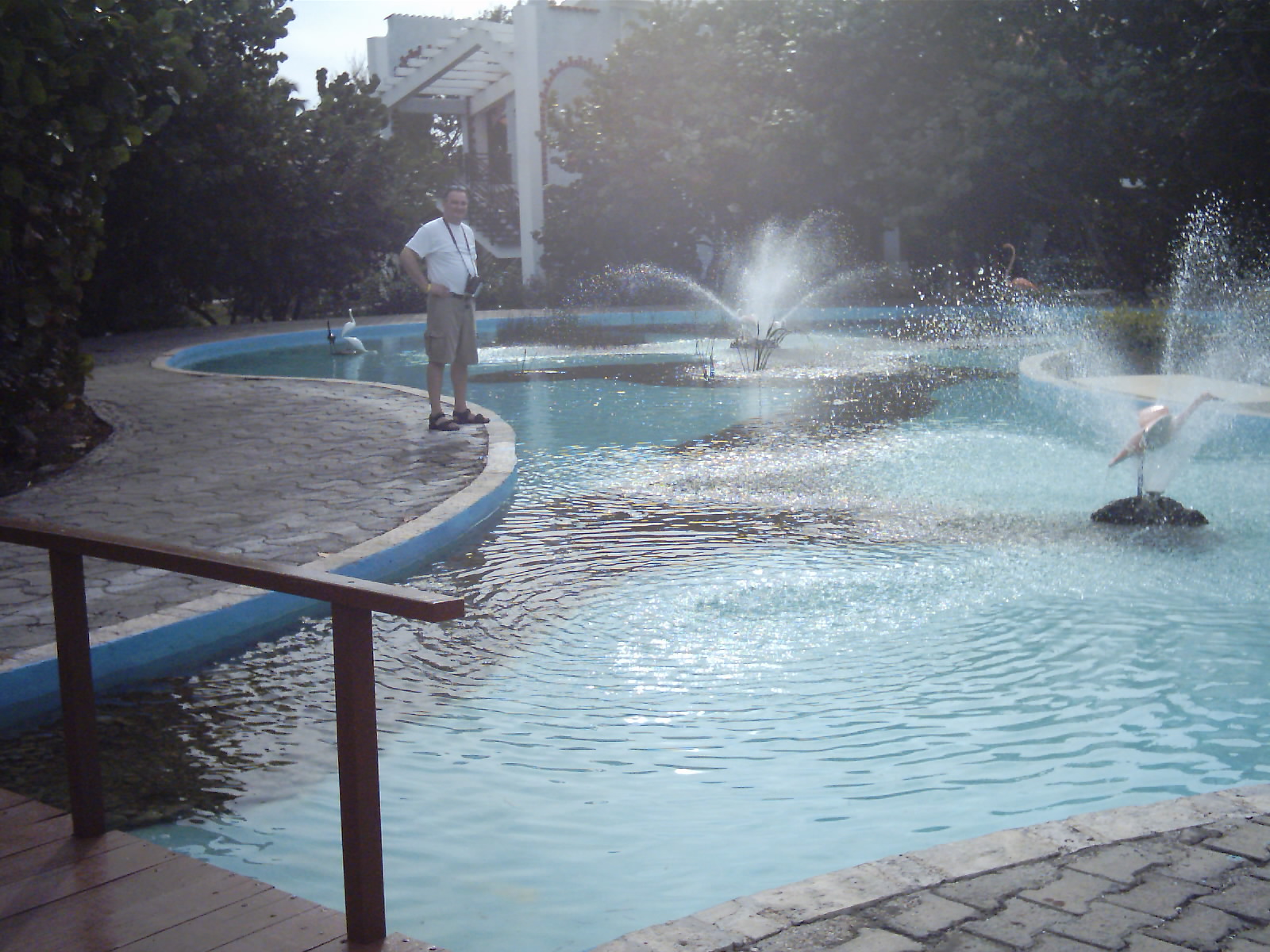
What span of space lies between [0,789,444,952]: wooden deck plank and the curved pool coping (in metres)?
1.45

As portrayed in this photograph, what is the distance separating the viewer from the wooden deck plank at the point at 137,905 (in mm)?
2611

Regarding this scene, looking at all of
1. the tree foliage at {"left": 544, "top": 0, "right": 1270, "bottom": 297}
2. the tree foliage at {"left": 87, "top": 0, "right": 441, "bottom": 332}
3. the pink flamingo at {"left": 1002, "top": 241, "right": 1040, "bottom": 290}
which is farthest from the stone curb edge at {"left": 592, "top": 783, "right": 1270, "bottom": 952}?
the tree foliage at {"left": 544, "top": 0, "right": 1270, "bottom": 297}

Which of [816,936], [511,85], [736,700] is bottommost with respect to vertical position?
[736,700]

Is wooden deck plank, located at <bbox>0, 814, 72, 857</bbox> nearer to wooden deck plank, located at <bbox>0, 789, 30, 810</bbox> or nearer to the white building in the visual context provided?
wooden deck plank, located at <bbox>0, 789, 30, 810</bbox>

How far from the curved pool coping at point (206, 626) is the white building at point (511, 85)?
2313 centimetres

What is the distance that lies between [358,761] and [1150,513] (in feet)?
19.2

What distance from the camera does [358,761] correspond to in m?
2.48

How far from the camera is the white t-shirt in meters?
9.49

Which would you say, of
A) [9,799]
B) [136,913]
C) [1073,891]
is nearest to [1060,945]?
[1073,891]

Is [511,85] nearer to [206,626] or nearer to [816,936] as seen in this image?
[206,626]

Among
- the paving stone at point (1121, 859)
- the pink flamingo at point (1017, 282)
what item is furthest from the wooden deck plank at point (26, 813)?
the pink flamingo at point (1017, 282)

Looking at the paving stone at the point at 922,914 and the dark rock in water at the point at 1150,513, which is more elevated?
the dark rock in water at the point at 1150,513

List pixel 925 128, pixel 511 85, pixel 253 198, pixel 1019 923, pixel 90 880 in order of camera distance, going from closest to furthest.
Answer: pixel 1019 923
pixel 90 880
pixel 253 198
pixel 925 128
pixel 511 85

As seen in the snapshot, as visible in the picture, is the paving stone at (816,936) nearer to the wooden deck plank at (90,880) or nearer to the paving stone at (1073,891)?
the paving stone at (1073,891)
